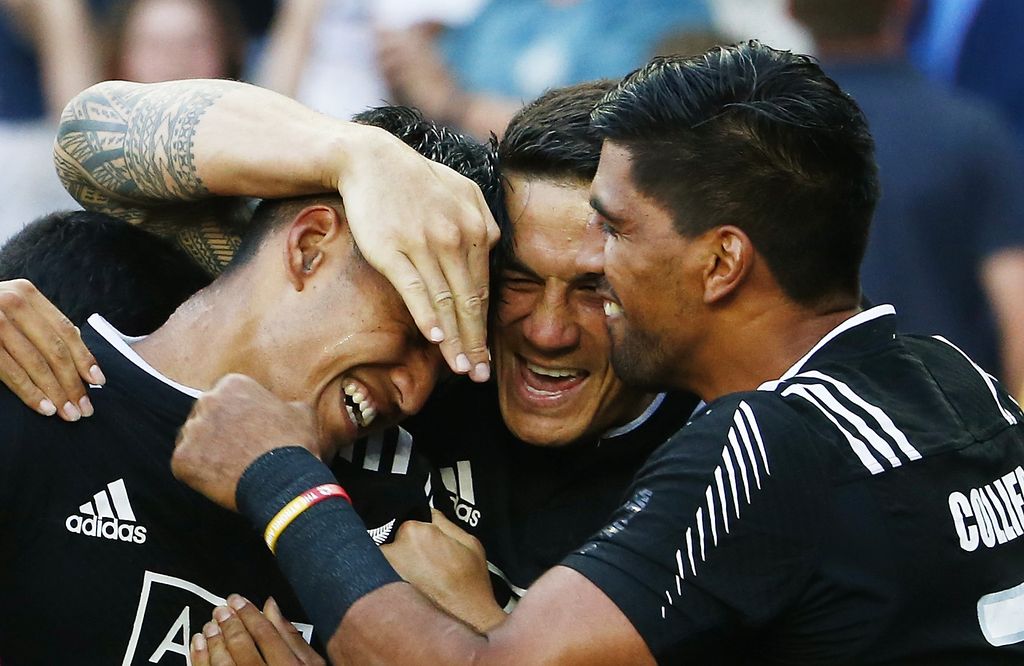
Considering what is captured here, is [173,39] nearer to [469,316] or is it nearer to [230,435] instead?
[469,316]

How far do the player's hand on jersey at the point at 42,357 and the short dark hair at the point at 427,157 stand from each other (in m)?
0.39

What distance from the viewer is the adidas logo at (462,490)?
10.7 ft

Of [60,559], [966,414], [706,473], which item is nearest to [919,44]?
[966,414]

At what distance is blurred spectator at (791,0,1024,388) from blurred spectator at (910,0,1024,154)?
0.46 meters

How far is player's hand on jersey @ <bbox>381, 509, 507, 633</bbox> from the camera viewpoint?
9.11ft

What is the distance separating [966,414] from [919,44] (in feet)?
10.5

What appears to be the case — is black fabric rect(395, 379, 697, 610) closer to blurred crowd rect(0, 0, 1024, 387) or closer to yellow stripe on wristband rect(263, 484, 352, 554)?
yellow stripe on wristband rect(263, 484, 352, 554)

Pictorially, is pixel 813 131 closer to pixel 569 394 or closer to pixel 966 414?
pixel 966 414

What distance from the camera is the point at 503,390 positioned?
338 cm

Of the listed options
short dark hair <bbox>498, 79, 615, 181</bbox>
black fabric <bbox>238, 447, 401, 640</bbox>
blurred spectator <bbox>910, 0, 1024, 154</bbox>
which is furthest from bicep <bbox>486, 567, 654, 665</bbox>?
blurred spectator <bbox>910, 0, 1024, 154</bbox>

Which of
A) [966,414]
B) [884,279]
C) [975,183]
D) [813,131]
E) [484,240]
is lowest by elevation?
[884,279]

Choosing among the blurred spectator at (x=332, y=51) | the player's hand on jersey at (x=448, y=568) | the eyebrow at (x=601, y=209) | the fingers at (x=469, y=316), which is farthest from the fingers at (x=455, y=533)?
the blurred spectator at (x=332, y=51)

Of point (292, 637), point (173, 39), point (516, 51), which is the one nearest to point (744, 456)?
point (292, 637)

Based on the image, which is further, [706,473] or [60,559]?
[60,559]
